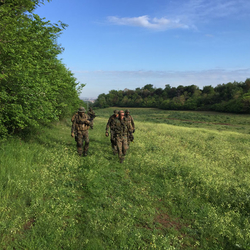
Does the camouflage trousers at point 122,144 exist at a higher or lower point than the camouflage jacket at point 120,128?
lower

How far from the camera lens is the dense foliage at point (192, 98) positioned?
60.3 metres

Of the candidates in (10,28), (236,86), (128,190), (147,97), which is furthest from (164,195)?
(147,97)

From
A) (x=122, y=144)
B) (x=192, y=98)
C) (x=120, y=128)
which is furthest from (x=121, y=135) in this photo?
(x=192, y=98)

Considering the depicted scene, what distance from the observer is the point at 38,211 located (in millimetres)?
4406

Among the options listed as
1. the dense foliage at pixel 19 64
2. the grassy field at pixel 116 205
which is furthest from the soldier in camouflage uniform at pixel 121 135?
the dense foliage at pixel 19 64

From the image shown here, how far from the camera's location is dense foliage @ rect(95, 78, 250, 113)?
60.3 meters

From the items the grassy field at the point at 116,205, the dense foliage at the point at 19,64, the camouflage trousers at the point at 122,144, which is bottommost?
the grassy field at the point at 116,205

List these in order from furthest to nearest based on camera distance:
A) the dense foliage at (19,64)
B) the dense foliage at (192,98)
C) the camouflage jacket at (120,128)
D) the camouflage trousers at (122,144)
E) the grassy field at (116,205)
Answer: the dense foliage at (192,98)
the camouflage jacket at (120,128)
the camouflage trousers at (122,144)
the dense foliage at (19,64)
the grassy field at (116,205)

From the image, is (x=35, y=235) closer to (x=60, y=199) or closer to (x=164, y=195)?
(x=60, y=199)

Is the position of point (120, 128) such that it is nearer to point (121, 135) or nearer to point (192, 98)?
point (121, 135)

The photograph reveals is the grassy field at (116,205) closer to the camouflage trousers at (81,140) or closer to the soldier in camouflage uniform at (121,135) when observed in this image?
the soldier in camouflage uniform at (121,135)

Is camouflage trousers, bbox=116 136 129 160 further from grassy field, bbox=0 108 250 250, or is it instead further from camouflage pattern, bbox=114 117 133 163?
grassy field, bbox=0 108 250 250

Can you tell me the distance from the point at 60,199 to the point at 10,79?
5.61 meters

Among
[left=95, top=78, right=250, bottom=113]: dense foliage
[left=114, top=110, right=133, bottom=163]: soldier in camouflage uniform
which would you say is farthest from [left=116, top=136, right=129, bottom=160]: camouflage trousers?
[left=95, top=78, right=250, bottom=113]: dense foliage
